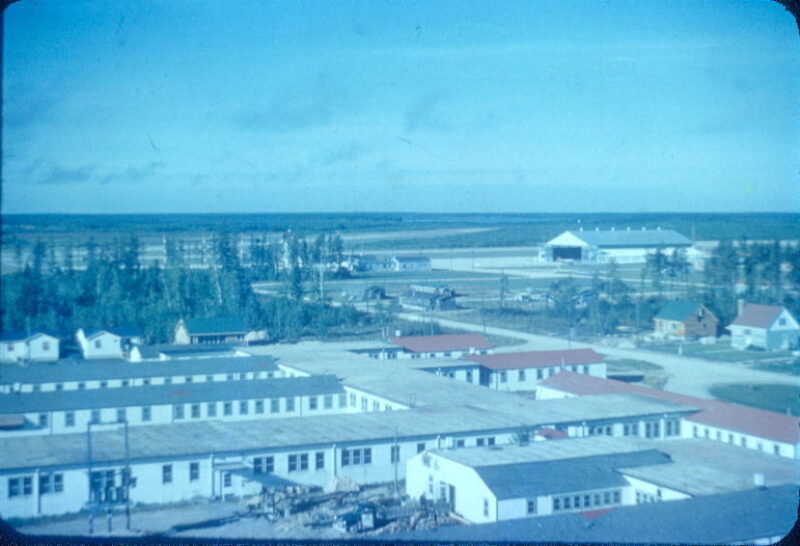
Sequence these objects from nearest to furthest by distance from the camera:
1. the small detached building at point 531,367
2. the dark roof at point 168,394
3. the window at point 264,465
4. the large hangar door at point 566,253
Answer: the window at point 264,465
the dark roof at point 168,394
the small detached building at point 531,367
the large hangar door at point 566,253

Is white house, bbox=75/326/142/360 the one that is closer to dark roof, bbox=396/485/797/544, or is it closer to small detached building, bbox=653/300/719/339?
small detached building, bbox=653/300/719/339

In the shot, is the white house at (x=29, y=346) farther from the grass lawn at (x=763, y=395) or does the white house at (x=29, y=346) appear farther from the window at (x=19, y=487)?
the grass lawn at (x=763, y=395)

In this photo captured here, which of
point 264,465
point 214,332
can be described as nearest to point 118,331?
point 214,332

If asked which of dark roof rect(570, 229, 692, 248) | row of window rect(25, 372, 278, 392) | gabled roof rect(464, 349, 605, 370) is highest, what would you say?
dark roof rect(570, 229, 692, 248)

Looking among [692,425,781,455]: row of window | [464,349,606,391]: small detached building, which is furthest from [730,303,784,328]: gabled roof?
[692,425,781,455]: row of window

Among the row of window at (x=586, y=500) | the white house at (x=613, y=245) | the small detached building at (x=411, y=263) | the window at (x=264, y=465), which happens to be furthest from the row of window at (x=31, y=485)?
the small detached building at (x=411, y=263)

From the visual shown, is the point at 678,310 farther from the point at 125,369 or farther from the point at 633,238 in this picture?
the point at 125,369
